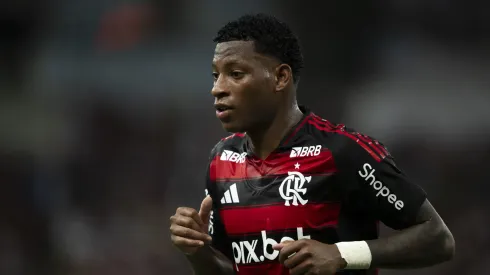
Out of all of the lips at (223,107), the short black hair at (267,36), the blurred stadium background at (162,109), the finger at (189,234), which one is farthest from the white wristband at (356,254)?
the blurred stadium background at (162,109)

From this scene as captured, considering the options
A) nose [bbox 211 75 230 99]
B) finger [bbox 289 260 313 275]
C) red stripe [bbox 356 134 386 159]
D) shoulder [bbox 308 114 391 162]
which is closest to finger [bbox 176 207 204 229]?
finger [bbox 289 260 313 275]

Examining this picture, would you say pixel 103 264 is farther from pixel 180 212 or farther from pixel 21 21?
pixel 180 212

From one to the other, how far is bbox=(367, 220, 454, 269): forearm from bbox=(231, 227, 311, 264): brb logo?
30 cm

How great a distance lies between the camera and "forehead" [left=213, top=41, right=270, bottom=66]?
10.5 feet

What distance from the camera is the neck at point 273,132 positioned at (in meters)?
3.33

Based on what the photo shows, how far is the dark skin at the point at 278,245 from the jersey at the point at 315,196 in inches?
2.9

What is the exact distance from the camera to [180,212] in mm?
2951

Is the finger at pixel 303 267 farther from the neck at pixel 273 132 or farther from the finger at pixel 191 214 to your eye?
the neck at pixel 273 132

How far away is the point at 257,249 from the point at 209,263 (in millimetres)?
256

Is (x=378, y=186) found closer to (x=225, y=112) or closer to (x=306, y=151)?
(x=306, y=151)

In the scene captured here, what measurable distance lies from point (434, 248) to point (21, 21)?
590cm

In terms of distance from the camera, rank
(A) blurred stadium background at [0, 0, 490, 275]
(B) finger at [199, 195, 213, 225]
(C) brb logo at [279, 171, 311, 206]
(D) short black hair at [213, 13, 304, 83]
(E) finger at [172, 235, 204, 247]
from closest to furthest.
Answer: (E) finger at [172, 235, 204, 247]
(B) finger at [199, 195, 213, 225]
(C) brb logo at [279, 171, 311, 206]
(D) short black hair at [213, 13, 304, 83]
(A) blurred stadium background at [0, 0, 490, 275]

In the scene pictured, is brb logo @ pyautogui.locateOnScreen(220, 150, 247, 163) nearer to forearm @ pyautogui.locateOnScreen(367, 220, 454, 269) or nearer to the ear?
the ear

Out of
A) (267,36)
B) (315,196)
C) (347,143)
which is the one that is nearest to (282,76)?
(267,36)
